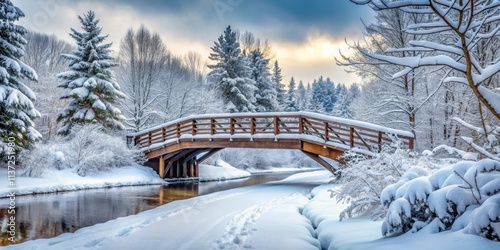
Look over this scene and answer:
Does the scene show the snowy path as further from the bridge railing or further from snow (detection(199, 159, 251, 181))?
snow (detection(199, 159, 251, 181))

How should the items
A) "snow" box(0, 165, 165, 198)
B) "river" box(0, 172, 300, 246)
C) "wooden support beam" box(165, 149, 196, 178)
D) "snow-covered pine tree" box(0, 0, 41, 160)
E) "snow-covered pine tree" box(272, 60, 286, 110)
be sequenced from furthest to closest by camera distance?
"snow-covered pine tree" box(272, 60, 286, 110) < "wooden support beam" box(165, 149, 196, 178) < "snow-covered pine tree" box(0, 0, 41, 160) < "snow" box(0, 165, 165, 198) < "river" box(0, 172, 300, 246)

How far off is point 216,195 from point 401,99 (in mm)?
7569

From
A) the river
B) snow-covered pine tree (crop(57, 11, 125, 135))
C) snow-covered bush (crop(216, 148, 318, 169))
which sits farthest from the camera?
snow-covered bush (crop(216, 148, 318, 169))

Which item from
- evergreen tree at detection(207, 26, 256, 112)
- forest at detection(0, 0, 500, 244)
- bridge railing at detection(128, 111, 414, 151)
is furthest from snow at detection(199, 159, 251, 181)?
evergreen tree at detection(207, 26, 256, 112)

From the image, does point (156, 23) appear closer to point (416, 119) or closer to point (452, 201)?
point (416, 119)

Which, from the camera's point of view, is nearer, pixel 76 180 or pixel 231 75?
pixel 76 180

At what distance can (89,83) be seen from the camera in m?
18.0

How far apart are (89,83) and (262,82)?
1949 cm

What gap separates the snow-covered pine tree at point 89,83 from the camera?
59.1 ft

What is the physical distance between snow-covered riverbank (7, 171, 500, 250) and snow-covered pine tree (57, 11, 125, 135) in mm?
11684

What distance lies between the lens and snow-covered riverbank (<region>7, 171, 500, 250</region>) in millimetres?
4129

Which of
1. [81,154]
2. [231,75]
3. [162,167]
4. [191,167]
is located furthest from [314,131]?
[231,75]

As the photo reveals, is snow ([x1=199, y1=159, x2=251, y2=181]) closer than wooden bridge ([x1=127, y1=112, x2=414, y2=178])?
No

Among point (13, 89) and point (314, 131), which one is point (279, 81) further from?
point (13, 89)
